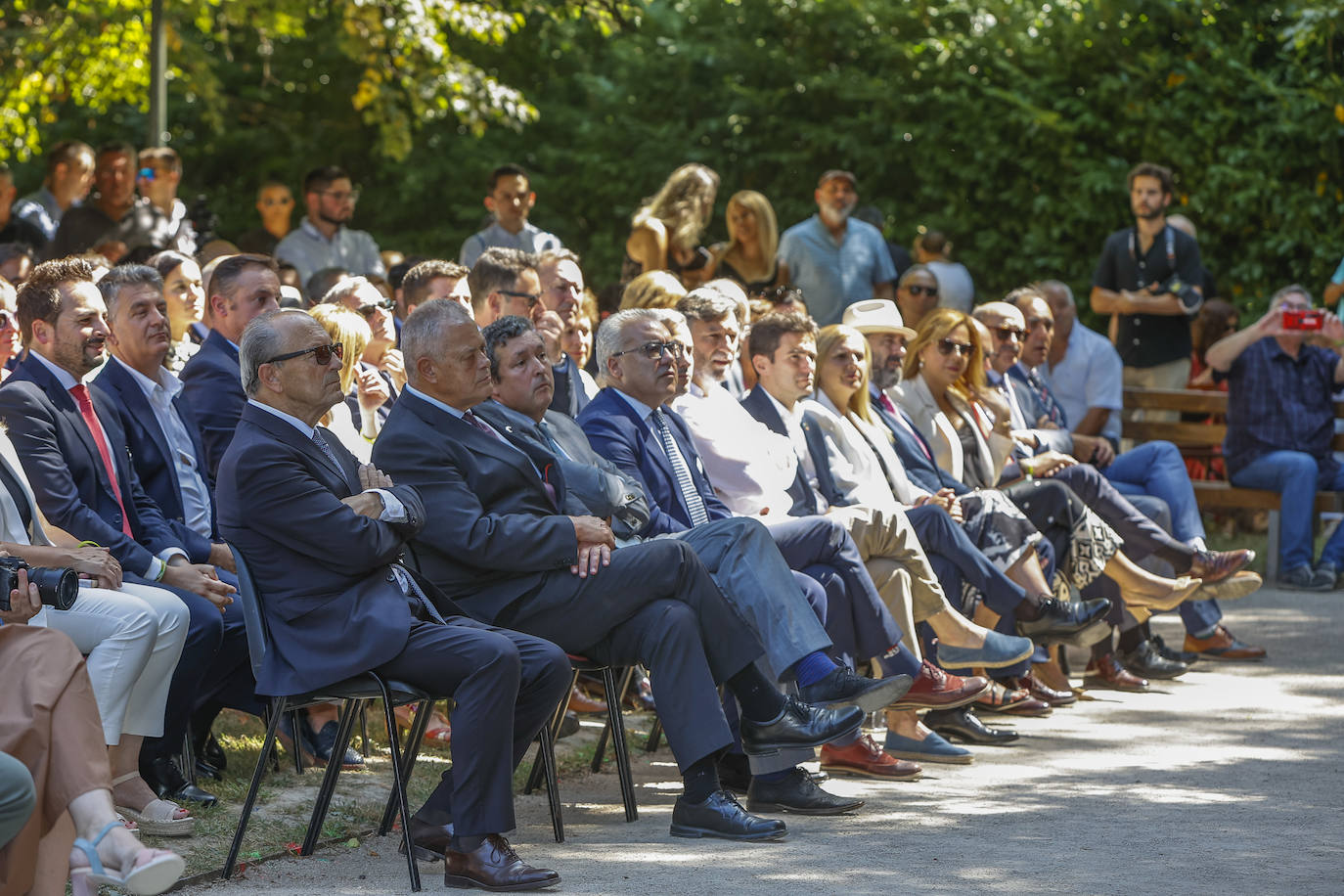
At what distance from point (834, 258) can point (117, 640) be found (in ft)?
23.3

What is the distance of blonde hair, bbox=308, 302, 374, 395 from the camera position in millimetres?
6473

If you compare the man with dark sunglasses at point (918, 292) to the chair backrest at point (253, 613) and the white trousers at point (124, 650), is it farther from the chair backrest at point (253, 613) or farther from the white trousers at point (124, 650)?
the chair backrest at point (253, 613)

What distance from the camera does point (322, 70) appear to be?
1945 cm

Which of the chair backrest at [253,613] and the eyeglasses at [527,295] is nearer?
the chair backrest at [253,613]

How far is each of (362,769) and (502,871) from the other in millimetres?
1535

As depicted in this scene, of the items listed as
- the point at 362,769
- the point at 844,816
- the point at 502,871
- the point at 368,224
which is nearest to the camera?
the point at 502,871

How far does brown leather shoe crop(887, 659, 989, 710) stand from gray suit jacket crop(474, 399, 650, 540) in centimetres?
117

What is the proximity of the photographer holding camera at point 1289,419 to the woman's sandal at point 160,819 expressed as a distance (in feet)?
25.2

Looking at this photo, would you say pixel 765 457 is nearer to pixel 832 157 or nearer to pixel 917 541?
pixel 917 541

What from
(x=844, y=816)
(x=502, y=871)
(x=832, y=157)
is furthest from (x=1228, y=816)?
(x=832, y=157)

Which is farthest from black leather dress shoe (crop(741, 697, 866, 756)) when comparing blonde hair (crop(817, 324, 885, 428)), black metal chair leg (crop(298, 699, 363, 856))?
blonde hair (crop(817, 324, 885, 428))

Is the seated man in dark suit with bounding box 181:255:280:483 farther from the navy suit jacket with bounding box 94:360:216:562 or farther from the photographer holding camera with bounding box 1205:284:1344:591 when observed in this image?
the photographer holding camera with bounding box 1205:284:1344:591

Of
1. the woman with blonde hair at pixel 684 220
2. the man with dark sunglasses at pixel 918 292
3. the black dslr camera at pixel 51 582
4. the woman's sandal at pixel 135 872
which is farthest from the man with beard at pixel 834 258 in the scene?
the woman's sandal at pixel 135 872

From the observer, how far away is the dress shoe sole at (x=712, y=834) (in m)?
5.39
